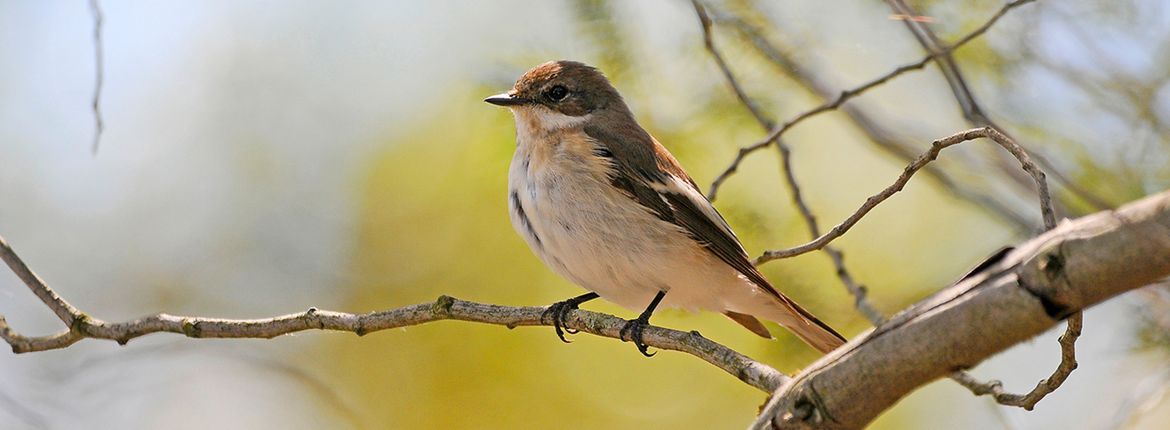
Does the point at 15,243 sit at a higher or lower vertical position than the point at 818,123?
lower

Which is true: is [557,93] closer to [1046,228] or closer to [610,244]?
[610,244]

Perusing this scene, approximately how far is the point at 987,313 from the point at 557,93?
3518mm

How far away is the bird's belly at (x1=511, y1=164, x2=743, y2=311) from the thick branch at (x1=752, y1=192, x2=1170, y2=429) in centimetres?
229

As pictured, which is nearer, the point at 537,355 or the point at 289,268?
the point at 537,355

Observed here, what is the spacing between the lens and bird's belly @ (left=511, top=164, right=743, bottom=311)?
417 cm

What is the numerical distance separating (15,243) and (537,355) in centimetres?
330

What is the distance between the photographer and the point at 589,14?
4645 millimetres

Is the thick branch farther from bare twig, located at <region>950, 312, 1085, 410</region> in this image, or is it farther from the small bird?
the small bird

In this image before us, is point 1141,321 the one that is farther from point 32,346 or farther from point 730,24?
point 32,346

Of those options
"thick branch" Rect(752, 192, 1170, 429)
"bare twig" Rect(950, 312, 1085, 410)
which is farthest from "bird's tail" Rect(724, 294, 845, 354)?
"thick branch" Rect(752, 192, 1170, 429)

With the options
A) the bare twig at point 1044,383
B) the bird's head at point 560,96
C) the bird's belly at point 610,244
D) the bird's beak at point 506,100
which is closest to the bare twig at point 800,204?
the bird's belly at point 610,244

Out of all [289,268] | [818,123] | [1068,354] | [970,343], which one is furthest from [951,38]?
[289,268]

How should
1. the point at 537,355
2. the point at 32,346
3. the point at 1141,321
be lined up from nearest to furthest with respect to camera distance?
the point at 32,346, the point at 1141,321, the point at 537,355

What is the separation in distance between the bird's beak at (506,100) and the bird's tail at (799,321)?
54.1 inches
